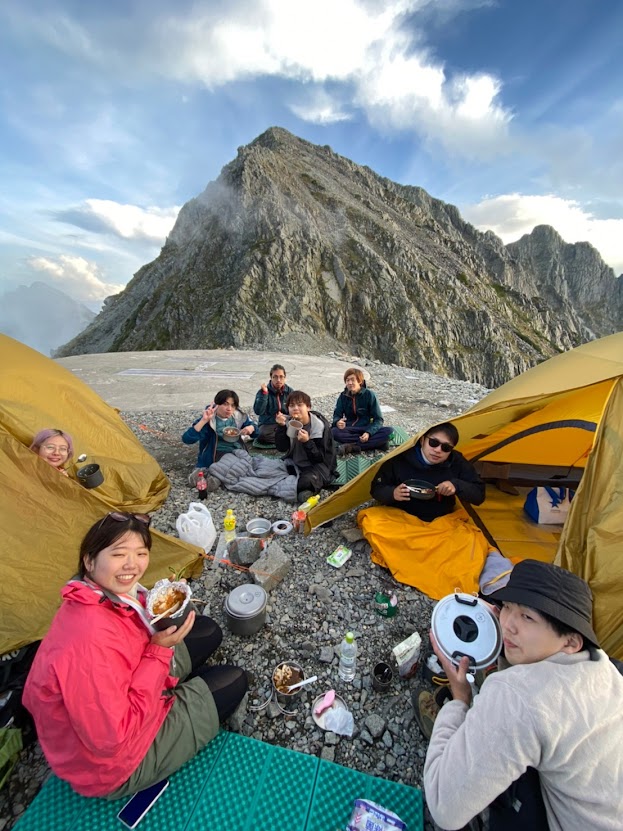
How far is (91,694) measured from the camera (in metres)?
1.86

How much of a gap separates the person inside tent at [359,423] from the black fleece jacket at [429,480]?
2780 millimetres

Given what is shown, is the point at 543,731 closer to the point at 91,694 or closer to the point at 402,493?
the point at 91,694

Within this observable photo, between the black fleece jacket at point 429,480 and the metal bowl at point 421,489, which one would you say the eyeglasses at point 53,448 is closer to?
the black fleece jacket at point 429,480

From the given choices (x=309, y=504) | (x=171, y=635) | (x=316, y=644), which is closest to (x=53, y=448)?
(x=171, y=635)

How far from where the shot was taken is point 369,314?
168 ft

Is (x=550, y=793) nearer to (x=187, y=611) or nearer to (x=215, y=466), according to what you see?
(x=187, y=611)

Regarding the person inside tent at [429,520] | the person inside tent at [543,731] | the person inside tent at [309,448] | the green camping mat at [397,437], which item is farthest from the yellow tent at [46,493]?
the green camping mat at [397,437]

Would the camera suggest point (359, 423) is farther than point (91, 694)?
Yes

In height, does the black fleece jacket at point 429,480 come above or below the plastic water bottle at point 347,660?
above

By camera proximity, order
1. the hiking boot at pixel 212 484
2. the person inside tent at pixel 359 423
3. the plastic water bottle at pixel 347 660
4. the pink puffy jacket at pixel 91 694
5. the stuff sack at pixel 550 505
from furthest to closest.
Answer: the person inside tent at pixel 359 423
the hiking boot at pixel 212 484
the stuff sack at pixel 550 505
the plastic water bottle at pixel 347 660
the pink puffy jacket at pixel 91 694

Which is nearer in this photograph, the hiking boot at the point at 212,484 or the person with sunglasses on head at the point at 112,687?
the person with sunglasses on head at the point at 112,687

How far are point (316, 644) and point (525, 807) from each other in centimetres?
205

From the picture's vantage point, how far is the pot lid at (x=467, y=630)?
2.71 m

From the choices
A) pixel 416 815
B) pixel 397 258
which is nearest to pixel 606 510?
pixel 416 815
